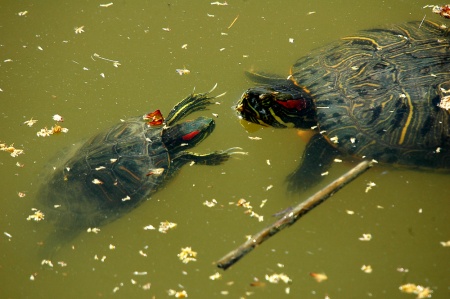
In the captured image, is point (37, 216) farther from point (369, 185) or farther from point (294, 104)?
point (369, 185)

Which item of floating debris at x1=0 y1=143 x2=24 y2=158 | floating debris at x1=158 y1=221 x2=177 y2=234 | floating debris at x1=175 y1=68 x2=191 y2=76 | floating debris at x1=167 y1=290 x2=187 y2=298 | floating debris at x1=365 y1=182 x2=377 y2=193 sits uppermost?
floating debris at x1=175 y1=68 x2=191 y2=76

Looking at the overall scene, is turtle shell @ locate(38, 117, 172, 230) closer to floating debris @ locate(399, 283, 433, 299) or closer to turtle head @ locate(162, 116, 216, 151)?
turtle head @ locate(162, 116, 216, 151)

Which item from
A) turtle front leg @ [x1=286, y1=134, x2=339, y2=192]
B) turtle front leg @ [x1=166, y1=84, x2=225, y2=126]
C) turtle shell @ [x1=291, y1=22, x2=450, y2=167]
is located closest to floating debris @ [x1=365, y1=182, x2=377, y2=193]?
turtle shell @ [x1=291, y1=22, x2=450, y2=167]

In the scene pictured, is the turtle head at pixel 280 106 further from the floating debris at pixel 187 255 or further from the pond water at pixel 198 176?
the floating debris at pixel 187 255

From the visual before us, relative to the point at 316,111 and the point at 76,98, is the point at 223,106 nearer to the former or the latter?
the point at 316,111

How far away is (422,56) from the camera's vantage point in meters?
3.75

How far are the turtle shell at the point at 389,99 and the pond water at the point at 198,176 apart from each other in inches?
10.0

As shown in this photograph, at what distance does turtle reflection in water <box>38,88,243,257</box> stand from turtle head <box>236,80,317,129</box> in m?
0.44

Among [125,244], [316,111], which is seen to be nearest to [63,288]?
[125,244]

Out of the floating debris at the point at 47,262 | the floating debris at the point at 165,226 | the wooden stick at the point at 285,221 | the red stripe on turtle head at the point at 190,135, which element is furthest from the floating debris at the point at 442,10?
the floating debris at the point at 47,262

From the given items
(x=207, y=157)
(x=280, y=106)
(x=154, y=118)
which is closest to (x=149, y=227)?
(x=207, y=157)

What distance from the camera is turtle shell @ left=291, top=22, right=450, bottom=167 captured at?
3523 millimetres

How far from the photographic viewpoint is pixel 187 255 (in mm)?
3359

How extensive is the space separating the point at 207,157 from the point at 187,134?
318mm
